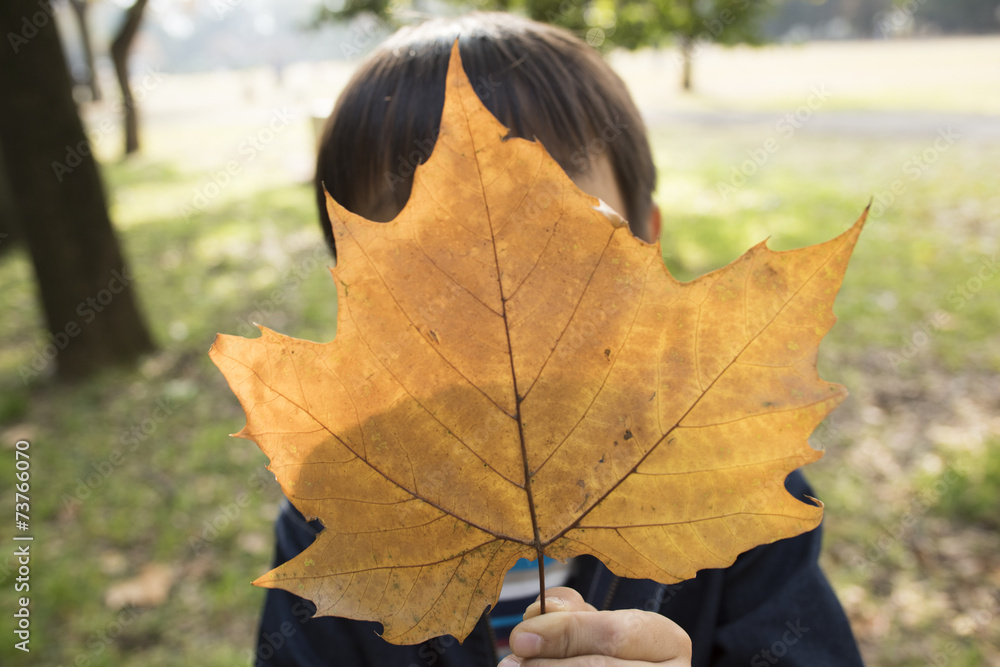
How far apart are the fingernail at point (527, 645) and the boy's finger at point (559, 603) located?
0.02 m

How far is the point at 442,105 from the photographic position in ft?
3.53

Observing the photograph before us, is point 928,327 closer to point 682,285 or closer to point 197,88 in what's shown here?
point 682,285

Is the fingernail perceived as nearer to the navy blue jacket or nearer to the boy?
the boy

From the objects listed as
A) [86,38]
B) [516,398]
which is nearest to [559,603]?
[516,398]

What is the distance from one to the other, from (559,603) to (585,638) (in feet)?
0.12

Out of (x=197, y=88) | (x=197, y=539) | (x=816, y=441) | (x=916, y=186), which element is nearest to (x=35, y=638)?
(x=197, y=539)

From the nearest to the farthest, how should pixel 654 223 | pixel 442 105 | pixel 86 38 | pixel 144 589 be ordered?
pixel 442 105 → pixel 654 223 → pixel 144 589 → pixel 86 38

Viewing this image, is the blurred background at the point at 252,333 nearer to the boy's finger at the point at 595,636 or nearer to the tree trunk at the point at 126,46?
the tree trunk at the point at 126,46

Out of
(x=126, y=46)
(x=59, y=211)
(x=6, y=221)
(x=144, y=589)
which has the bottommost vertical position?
(x=144, y=589)

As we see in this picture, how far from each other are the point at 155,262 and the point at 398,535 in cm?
667

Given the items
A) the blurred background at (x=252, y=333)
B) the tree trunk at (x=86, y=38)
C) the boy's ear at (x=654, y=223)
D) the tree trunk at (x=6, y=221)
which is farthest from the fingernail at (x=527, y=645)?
the tree trunk at (x=86, y=38)

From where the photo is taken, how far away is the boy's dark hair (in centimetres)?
106

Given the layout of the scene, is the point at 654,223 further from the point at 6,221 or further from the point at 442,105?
the point at 6,221

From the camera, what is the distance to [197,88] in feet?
92.7
